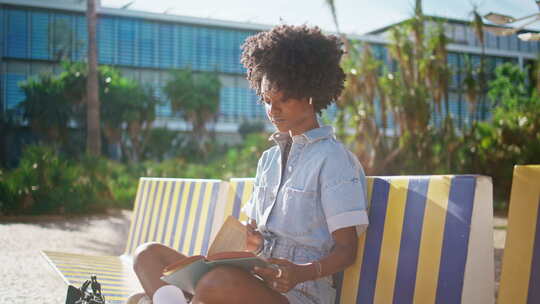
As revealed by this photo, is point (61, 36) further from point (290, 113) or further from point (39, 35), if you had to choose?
point (290, 113)

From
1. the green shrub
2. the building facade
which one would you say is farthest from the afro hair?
the building facade

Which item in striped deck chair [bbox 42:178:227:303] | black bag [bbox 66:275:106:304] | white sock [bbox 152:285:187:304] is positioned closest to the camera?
white sock [bbox 152:285:187:304]

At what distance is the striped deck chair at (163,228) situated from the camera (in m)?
3.68

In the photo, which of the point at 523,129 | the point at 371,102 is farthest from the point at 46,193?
the point at 523,129

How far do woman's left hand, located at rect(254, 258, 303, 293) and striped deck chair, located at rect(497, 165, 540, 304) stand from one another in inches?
25.7

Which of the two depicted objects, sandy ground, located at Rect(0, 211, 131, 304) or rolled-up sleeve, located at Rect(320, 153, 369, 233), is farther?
sandy ground, located at Rect(0, 211, 131, 304)

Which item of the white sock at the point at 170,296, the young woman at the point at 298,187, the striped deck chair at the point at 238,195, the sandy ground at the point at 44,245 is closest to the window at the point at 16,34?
the sandy ground at the point at 44,245

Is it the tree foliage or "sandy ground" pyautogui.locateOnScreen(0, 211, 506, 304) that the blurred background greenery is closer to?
"sandy ground" pyautogui.locateOnScreen(0, 211, 506, 304)

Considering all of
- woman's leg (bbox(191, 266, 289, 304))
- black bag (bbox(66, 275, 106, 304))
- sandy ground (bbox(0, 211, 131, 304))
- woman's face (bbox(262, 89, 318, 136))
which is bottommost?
sandy ground (bbox(0, 211, 131, 304))

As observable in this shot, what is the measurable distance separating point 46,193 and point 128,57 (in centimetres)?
3275

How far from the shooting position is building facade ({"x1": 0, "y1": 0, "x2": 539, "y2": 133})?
40156mm

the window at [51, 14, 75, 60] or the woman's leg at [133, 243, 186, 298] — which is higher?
the window at [51, 14, 75, 60]

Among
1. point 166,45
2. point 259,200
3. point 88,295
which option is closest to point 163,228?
point 88,295

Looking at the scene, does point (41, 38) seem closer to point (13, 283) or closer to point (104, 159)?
point (104, 159)
